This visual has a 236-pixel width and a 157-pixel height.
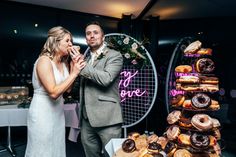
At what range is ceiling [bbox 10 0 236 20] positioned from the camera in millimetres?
3523

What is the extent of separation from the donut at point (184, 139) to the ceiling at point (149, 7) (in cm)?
220

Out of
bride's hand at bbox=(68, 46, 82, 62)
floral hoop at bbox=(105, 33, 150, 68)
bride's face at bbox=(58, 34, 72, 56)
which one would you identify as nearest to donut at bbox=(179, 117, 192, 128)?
bride's hand at bbox=(68, 46, 82, 62)

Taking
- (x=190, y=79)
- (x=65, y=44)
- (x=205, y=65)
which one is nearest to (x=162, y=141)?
(x=190, y=79)

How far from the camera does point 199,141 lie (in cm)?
154

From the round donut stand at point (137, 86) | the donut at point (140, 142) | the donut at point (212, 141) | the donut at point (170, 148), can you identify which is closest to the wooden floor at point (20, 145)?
the round donut stand at point (137, 86)

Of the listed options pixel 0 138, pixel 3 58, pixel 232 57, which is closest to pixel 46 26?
pixel 3 58

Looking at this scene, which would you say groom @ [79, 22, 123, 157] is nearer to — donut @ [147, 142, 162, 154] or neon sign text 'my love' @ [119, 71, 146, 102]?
donut @ [147, 142, 162, 154]

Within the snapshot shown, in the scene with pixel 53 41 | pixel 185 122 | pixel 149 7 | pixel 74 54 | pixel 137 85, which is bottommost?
pixel 185 122

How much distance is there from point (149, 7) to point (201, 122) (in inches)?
116

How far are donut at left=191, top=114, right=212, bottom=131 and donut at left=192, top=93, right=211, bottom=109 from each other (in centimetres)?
6

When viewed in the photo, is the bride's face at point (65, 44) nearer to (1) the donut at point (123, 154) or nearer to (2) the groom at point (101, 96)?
(2) the groom at point (101, 96)

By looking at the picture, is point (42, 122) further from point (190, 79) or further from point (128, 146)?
point (190, 79)

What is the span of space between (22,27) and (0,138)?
1901 millimetres

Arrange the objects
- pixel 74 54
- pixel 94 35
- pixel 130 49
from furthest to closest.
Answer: pixel 130 49 → pixel 94 35 → pixel 74 54
